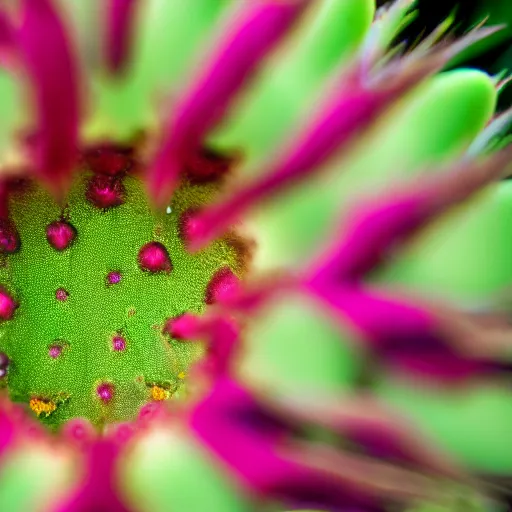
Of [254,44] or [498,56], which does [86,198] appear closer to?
[254,44]

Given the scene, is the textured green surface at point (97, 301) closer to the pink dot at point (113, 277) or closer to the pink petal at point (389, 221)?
the pink dot at point (113, 277)

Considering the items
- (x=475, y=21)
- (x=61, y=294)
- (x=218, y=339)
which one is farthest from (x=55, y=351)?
(x=475, y=21)

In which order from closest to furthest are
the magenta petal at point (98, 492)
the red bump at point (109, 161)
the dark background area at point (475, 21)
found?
1. the magenta petal at point (98, 492)
2. the red bump at point (109, 161)
3. the dark background area at point (475, 21)

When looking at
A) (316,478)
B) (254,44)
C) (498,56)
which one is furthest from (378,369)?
(498,56)

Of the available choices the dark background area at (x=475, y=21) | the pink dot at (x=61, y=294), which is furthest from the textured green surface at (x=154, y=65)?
the dark background area at (x=475, y=21)

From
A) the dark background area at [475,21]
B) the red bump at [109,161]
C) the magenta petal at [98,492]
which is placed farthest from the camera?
the dark background area at [475,21]
